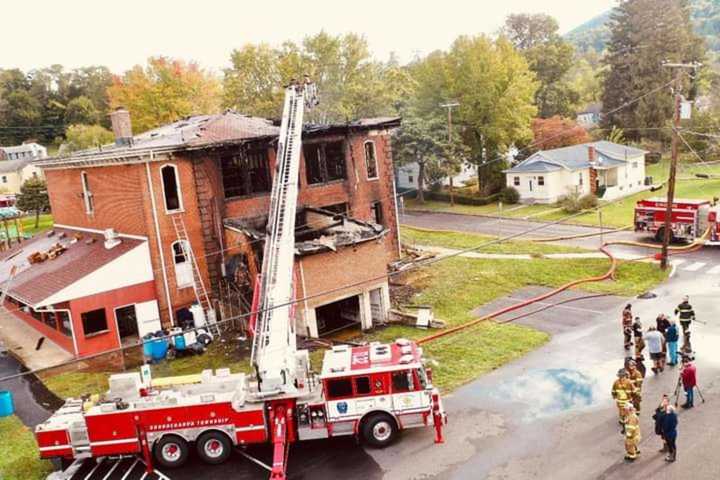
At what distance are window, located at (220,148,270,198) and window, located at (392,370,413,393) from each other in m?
15.2

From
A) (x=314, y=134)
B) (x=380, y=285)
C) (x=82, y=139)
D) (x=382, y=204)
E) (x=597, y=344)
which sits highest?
(x=82, y=139)

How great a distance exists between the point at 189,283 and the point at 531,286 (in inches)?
593

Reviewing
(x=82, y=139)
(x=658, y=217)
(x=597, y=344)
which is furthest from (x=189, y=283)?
(x=82, y=139)

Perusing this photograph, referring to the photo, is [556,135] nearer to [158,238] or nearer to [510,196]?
[510,196]

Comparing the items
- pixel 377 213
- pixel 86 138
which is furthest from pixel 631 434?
pixel 86 138

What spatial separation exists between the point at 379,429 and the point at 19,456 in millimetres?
9246

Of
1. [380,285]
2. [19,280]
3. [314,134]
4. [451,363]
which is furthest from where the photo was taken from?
[314,134]

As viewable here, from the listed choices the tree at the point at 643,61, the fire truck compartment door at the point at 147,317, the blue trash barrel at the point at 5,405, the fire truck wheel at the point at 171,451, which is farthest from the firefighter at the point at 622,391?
the tree at the point at 643,61

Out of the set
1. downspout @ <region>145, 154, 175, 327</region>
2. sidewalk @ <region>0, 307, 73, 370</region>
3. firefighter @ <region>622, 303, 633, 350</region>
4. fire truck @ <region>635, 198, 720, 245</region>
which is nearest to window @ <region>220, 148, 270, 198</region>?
downspout @ <region>145, 154, 175, 327</region>

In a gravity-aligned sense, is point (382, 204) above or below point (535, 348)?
above

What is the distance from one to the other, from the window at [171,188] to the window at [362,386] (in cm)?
1416

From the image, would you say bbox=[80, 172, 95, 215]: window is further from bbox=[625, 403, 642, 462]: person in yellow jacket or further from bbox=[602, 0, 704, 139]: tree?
bbox=[602, 0, 704, 139]: tree

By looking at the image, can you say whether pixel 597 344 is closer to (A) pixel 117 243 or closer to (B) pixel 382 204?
(B) pixel 382 204

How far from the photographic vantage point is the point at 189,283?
26656 millimetres
